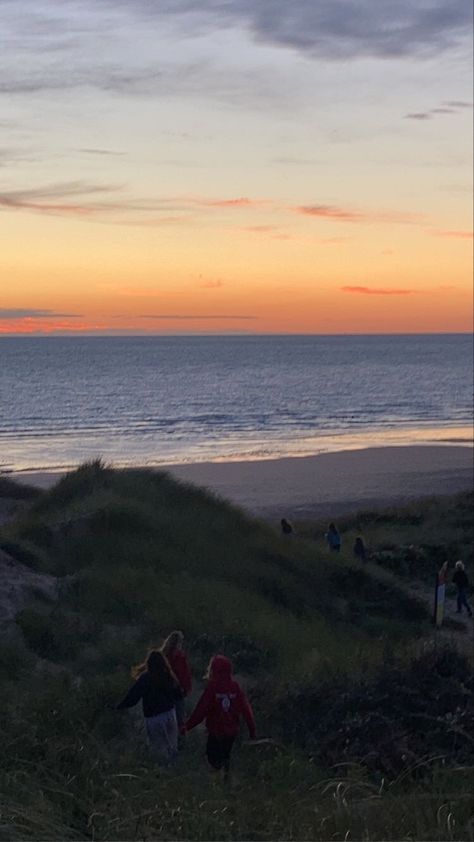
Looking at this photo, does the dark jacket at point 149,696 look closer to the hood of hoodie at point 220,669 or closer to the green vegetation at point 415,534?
the hood of hoodie at point 220,669

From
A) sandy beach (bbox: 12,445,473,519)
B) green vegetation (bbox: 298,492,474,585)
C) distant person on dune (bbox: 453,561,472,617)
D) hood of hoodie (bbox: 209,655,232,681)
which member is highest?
hood of hoodie (bbox: 209,655,232,681)

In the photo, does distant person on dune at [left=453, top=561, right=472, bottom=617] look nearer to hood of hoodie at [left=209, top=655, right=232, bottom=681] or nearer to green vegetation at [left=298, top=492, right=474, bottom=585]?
green vegetation at [left=298, top=492, right=474, bottom=585]

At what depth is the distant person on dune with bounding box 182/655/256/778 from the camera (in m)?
Result: 8.52

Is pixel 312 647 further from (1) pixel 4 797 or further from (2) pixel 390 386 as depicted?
(2) pixel 390 386

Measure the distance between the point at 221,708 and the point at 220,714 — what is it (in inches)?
1.9

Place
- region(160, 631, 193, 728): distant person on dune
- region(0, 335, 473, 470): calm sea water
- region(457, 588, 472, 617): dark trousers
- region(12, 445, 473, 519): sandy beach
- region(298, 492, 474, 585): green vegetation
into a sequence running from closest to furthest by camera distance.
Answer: region(160, 631, 193, 728): distant person on dune, region(457, 588, 472, 617): dark trousers, region(298, 492, 474, 585): green vegetation, region(12, 445, 473, 519): sandy beach, region(0, 335, 473, 470): calm sea water

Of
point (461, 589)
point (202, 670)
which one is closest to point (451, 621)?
point (461, 589)

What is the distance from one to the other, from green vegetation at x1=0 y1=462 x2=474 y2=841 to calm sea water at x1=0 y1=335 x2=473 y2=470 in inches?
124

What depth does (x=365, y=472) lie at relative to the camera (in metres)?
49.4

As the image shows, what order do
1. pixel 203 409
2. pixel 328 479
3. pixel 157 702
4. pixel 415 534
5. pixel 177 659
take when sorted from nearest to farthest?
1. pixel 157 702
2. pixel 177 659
3. pixel 415 534
4. pixel 328 479
5. pixel 203 409

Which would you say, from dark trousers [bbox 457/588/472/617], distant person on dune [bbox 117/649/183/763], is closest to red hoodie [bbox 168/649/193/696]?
distant person on dune [bbox 117/649/183/763]

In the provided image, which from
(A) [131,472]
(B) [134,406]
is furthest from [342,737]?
(B) [134,406]

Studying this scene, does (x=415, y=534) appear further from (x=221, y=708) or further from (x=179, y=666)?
(x=221, y=708)

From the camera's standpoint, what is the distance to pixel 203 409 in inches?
3066
